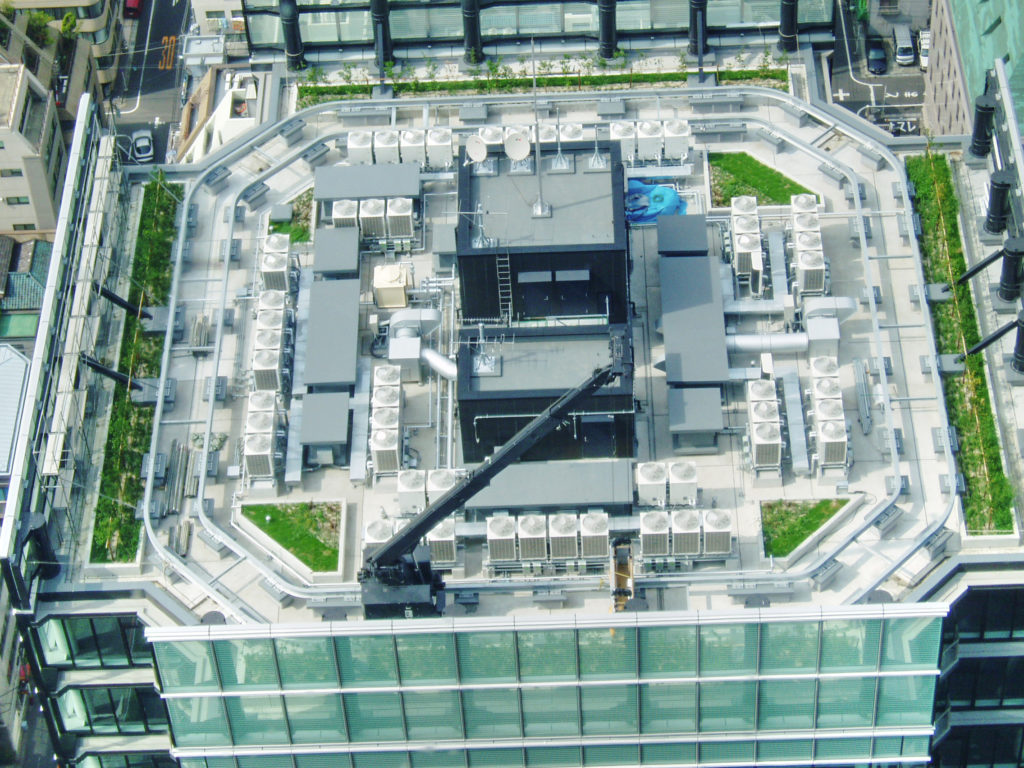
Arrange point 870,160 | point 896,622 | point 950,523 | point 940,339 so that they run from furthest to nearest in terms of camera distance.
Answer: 1. point 870,160
2. point 940,339
3. point 950,523
4. point 896,622

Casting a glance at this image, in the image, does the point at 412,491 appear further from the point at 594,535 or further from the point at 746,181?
the point at 746,181

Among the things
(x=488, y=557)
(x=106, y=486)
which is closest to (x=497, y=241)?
(x=488, y=557)

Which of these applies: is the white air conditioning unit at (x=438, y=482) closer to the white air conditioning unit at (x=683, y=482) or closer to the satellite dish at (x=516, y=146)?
the white air conditioning unit at (x=683, y=482)

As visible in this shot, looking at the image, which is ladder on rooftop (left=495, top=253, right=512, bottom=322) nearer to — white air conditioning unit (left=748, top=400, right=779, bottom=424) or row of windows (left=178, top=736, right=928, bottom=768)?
white air conditioning unit (left=748, top=400, right=779, bottom=424)

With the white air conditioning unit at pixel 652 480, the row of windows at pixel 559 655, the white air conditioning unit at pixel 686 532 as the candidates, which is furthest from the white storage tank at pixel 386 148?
the row of windows at pixel 559 655

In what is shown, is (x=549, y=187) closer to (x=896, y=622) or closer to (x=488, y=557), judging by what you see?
(x=488, y=557)

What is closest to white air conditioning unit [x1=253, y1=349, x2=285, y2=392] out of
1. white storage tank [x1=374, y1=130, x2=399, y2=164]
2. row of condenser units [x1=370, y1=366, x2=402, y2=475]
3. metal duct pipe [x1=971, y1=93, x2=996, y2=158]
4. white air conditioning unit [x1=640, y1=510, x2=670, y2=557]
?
row of condenser units [x1=370, y1=366, x2=402, y2=475]
